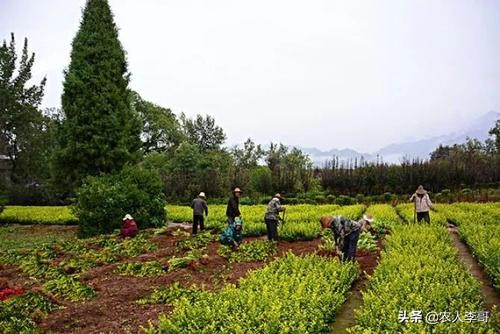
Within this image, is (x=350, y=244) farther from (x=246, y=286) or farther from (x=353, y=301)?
(x=246, y=286)

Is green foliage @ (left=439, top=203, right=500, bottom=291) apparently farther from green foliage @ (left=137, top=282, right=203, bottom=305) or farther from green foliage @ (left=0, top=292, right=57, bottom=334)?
green foliage @ (left=0, top=292, right=57, bottom=334)

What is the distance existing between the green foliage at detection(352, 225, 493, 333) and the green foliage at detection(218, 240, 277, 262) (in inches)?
142

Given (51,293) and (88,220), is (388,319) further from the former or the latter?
(88,220)

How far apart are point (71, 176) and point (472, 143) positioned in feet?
217

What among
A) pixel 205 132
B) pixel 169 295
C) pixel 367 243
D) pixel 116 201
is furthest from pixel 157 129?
pixel 169 295

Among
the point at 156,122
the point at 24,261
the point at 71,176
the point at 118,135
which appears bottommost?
the point at 24,261

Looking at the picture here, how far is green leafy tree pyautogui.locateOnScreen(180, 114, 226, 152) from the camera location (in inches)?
2886

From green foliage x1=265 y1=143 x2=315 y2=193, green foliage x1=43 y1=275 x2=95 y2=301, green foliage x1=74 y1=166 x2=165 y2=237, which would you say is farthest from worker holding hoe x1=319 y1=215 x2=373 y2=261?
green foliage x1=265 y1=143 x2=315 y2=193

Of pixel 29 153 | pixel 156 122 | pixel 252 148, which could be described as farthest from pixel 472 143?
pixel 29 153

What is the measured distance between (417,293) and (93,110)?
18.6 meters

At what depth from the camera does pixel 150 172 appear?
2008 cm

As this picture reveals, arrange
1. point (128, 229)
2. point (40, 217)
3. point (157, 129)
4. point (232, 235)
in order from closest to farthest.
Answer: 1. point (232, 235)
2. point (128, 229)
3. point (40, 217)
4. point (157, 129)

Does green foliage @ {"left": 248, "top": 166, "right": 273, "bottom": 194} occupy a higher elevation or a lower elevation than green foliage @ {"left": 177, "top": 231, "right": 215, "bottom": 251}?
higher

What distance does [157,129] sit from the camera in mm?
55031
